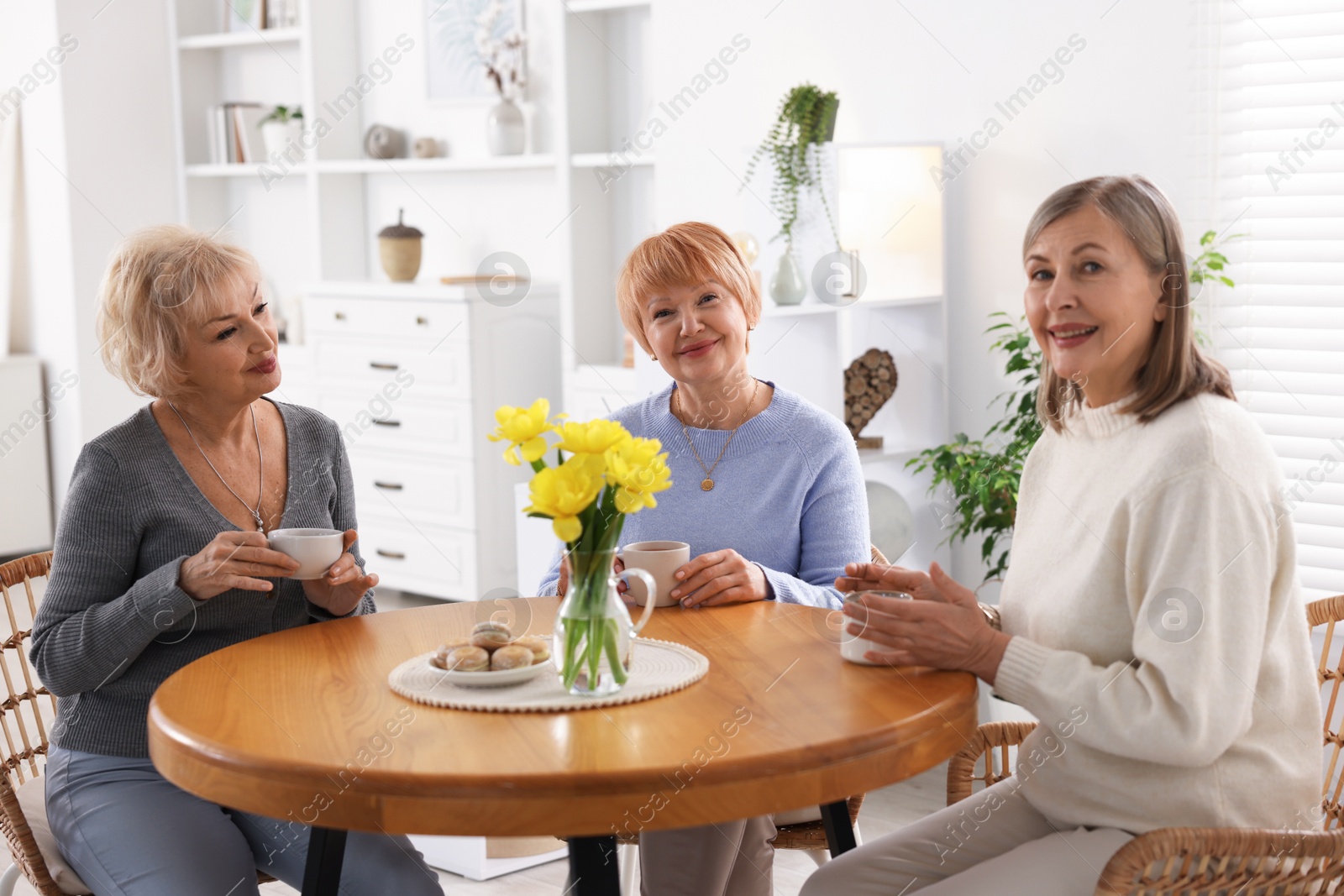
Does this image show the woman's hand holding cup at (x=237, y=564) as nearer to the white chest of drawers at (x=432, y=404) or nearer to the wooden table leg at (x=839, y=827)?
the wooden table leg at (x=839, y=827)

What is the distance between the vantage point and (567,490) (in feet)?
4.61

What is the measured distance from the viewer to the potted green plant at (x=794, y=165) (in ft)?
11.4

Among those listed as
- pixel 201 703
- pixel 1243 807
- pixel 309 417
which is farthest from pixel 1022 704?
pixel 309 417

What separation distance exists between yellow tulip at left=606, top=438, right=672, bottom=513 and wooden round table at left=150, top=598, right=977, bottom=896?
23 centimetres

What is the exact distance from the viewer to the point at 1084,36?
132 inches

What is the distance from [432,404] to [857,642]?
3.58m

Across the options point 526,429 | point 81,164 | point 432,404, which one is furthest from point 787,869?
point 81,164

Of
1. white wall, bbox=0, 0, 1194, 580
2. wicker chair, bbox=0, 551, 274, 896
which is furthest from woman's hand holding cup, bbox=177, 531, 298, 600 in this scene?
white wall, bbox=0, 0, 1194, 580

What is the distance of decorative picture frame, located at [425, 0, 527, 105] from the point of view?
5.14 meters

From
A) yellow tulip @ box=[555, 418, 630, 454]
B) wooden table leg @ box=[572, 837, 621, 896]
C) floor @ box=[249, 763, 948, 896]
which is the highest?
yellow tulip @ box=[555, 418, 630, 454]

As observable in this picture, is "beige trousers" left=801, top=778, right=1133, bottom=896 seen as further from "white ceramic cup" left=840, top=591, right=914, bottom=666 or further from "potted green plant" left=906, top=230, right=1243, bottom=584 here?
"potted green plant" left=906, top=230, right=1243, bottom=584

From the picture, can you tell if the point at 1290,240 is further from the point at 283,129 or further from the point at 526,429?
the point at 283,129

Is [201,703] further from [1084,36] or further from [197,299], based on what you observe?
[1084,36]

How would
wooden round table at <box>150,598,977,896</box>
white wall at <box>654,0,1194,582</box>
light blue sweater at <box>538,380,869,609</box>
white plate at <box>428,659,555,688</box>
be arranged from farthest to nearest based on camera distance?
white wall at <box>654,0,1194,582</box> < light blue sweater at <box>538,380,869,609</box> < white plate at <box>428,659,555,688</box> < wooden round table at <box>150,598,977,896</box>
